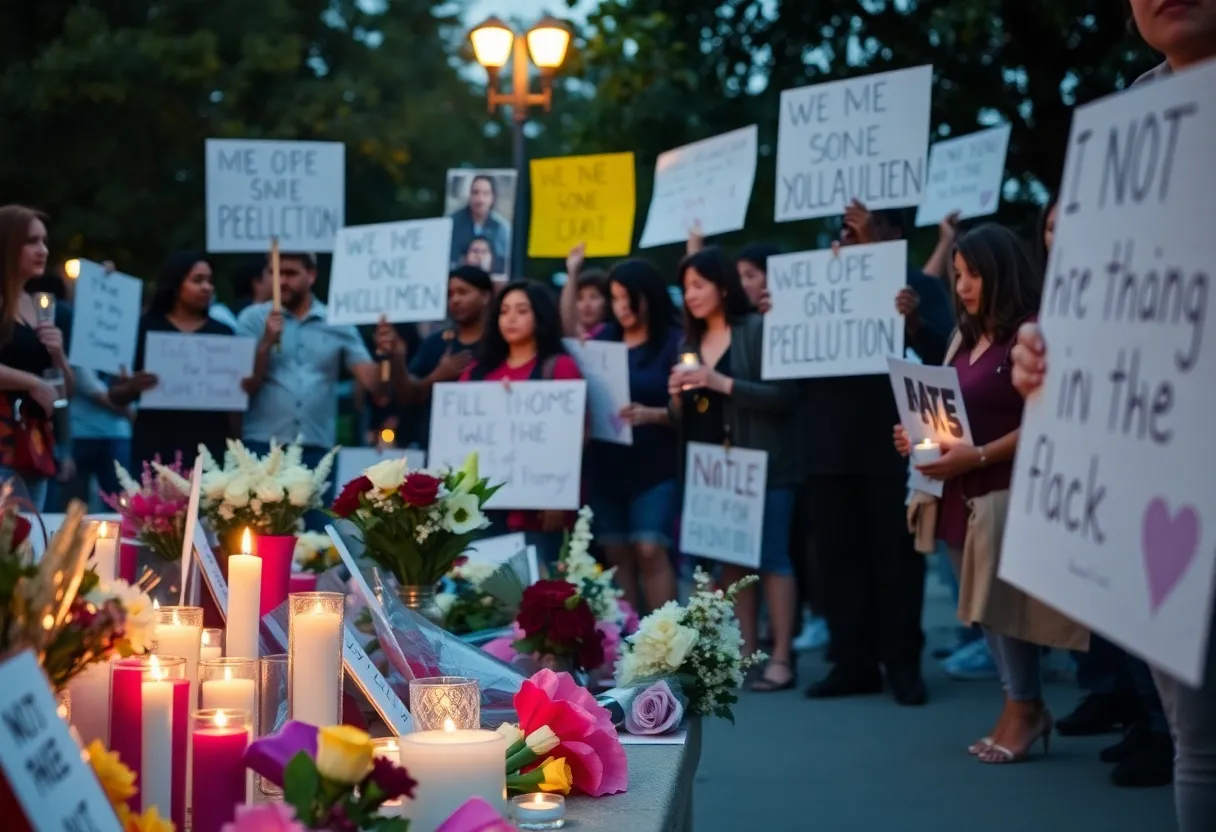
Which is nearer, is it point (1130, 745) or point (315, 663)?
point (315, 663)

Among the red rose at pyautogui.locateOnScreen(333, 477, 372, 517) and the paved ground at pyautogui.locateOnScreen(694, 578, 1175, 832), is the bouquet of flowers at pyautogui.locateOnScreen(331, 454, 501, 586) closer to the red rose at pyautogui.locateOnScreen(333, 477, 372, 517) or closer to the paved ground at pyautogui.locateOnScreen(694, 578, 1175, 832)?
the red rose at pyautogui.locateOnScreen(333, 477, 372, 517)

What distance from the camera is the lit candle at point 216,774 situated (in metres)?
2.40

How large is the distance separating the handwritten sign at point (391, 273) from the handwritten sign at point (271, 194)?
19cm

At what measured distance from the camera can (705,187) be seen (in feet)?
28.9

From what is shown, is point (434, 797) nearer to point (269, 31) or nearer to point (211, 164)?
point (211, 164)

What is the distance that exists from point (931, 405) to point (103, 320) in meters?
4.53

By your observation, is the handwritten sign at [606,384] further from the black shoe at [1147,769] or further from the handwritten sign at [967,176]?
the black shoe at [1147,769]

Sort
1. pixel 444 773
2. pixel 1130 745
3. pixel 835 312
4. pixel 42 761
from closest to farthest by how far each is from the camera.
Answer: pixel 42 761
pixel 444 773
pixel 1130 745
pixel 835 312

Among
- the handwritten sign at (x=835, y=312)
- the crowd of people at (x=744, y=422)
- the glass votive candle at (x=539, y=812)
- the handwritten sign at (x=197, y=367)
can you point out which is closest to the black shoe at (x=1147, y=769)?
the crowd of people at (x=744, y=422)

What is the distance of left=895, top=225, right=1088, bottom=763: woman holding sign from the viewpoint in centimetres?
566

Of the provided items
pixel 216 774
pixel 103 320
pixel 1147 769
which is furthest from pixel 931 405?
pixel 103 320

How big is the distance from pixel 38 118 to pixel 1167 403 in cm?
2263

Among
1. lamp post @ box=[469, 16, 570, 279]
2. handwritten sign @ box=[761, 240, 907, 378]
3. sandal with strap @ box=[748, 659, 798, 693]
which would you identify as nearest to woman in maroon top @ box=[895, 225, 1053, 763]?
handwritten sign @ box=[761, 240, 907, 378]

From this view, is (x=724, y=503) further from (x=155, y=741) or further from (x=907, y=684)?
(x=155, y=741)
